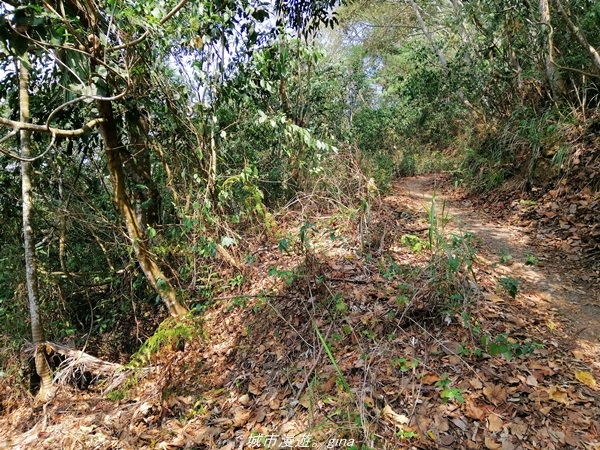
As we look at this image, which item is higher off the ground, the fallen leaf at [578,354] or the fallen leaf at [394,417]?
the fallen leaf at [394,417]

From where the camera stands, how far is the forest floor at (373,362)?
90.8 inches

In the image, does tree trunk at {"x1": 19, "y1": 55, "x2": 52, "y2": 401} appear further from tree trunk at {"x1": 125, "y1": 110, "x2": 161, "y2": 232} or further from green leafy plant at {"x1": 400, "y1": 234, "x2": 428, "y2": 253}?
green leafy plant at {"x1": 400, "y1": 234, "x2": 428, "y2": 253}

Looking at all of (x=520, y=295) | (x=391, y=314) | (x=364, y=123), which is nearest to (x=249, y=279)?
(x=391, y=314)

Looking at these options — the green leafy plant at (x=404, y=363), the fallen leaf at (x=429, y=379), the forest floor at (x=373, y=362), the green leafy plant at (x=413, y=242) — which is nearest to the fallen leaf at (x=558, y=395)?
the forest floor at (x=373, y=362)

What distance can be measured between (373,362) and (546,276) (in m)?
2.21

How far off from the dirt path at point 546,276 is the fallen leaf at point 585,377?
0.56 ft

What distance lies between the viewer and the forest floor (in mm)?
2307

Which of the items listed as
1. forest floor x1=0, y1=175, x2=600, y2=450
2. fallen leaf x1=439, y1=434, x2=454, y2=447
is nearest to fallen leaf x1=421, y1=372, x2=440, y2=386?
forest floor x1=0, y1=175, x2=600, y2=450

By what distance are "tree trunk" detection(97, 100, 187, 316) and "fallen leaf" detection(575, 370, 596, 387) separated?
3.65 metres

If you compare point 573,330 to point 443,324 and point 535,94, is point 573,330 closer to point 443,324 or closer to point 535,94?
point 443,324

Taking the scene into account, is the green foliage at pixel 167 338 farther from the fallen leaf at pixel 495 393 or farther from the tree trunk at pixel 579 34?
the tree trunk at pixel 579 34

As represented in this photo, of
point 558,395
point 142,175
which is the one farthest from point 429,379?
point 142,175

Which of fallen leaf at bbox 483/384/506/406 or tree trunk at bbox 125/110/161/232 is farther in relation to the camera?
tree trunk at bbox 125/110/161/232

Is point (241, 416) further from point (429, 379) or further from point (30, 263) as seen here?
point (30, 263)
